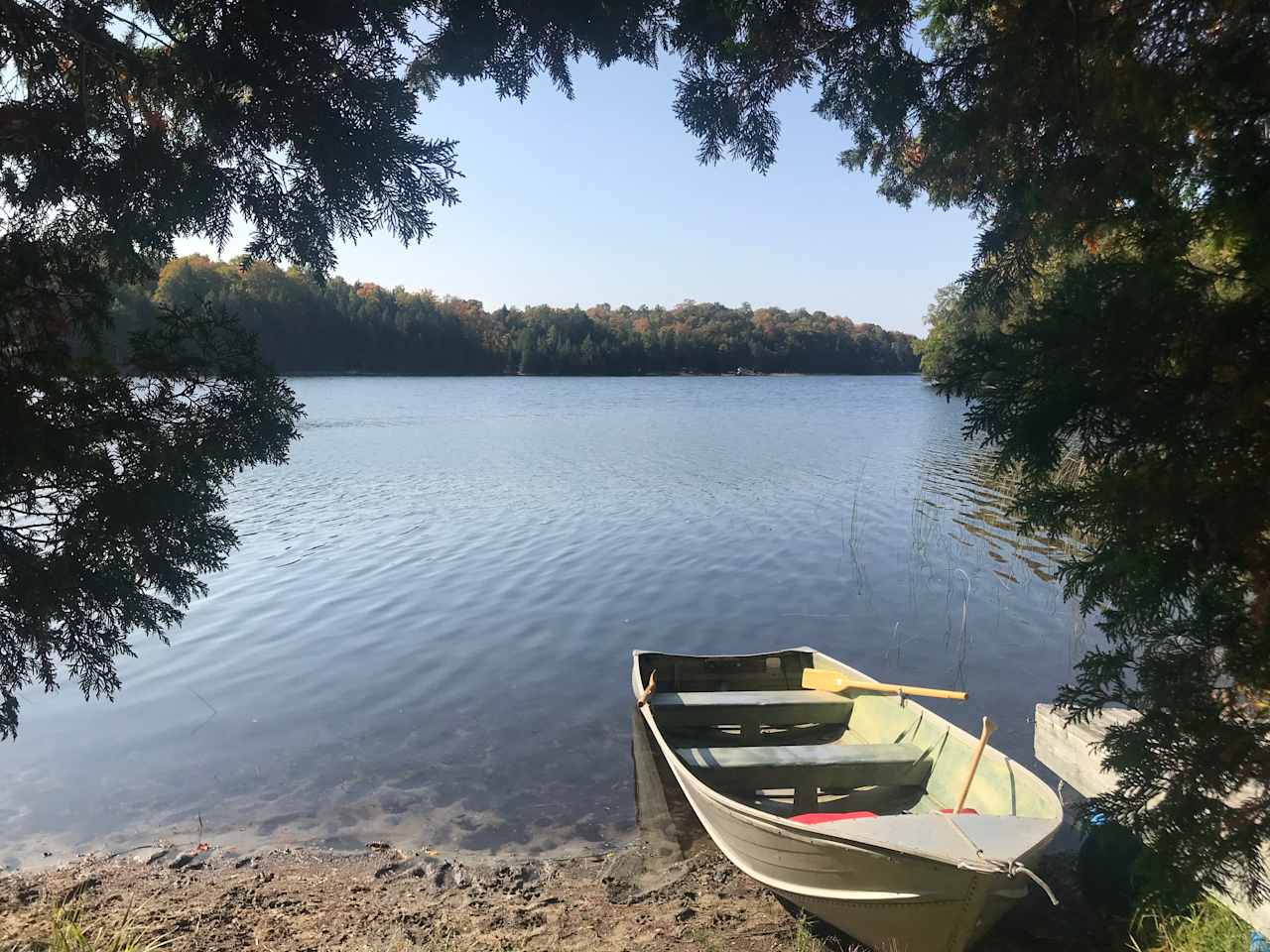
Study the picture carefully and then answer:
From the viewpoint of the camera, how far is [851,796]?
6.53m

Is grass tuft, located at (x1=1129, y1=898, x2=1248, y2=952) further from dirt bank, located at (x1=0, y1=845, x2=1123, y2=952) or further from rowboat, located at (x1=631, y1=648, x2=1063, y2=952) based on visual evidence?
rowboat, located at (x1=631, y1=648, x2=1063, y2=952)

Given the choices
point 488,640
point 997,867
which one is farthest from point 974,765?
point 488,640

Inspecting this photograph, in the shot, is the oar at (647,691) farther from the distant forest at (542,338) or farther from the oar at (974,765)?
the distant forest at (542,338)

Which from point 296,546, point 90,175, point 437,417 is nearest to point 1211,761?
point 90,175

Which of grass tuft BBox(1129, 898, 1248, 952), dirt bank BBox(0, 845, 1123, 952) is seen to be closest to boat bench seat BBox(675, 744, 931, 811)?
Answer: dirt bank BBox(0, 845, 1123, 952)

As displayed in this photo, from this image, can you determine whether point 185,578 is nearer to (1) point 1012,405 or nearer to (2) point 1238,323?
(1) point 1012,405

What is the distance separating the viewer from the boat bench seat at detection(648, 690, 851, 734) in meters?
8.02

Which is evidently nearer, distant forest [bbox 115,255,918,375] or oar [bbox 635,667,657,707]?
oar [bbox 635,667,657,707]

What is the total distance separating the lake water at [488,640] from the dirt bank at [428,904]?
0.46 metres

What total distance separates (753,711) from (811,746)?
94 cm

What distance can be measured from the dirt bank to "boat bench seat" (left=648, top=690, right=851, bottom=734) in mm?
1563

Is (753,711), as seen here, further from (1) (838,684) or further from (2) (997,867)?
(2) (997,867)

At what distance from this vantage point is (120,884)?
605 cm

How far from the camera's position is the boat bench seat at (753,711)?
8.02m
